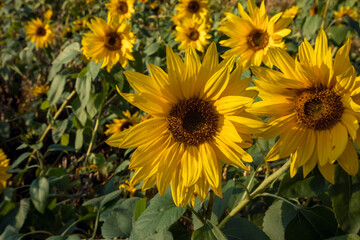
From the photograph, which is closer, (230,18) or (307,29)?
(230,18)

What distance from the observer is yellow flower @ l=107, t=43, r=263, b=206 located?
979mm

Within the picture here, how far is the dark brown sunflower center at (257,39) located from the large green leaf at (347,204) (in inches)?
42.9

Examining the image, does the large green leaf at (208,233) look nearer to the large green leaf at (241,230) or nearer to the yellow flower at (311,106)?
the large green leaf at (241,230)

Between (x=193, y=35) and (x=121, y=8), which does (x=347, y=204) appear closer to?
(x=193, y=35)

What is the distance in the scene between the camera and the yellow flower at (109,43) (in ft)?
7.21

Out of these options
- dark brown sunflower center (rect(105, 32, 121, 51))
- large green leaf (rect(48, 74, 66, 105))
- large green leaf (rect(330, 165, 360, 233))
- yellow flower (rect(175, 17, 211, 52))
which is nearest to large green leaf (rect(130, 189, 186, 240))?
large green leaf (rect(330, 165, 360, 233))

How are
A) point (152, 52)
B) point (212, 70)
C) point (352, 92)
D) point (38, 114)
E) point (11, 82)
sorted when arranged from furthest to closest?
point (11, 82) < point (38, 114) < point (152, 52) < point (212, 70) < point (352, 92)

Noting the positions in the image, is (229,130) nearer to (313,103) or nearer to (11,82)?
(313,103)

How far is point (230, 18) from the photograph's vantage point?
198 centimetres

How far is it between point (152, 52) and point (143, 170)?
1574 mm

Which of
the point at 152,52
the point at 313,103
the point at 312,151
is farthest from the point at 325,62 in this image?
the point at 152,52

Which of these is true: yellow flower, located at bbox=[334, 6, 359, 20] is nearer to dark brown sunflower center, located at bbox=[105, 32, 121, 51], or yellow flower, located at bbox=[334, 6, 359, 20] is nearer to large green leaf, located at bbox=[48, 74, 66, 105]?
dark brown sunflower center, located at bbox=[105, 32, 121, 51]

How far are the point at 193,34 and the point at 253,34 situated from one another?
1195mm

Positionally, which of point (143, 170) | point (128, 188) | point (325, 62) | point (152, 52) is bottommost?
point (128, 188)
